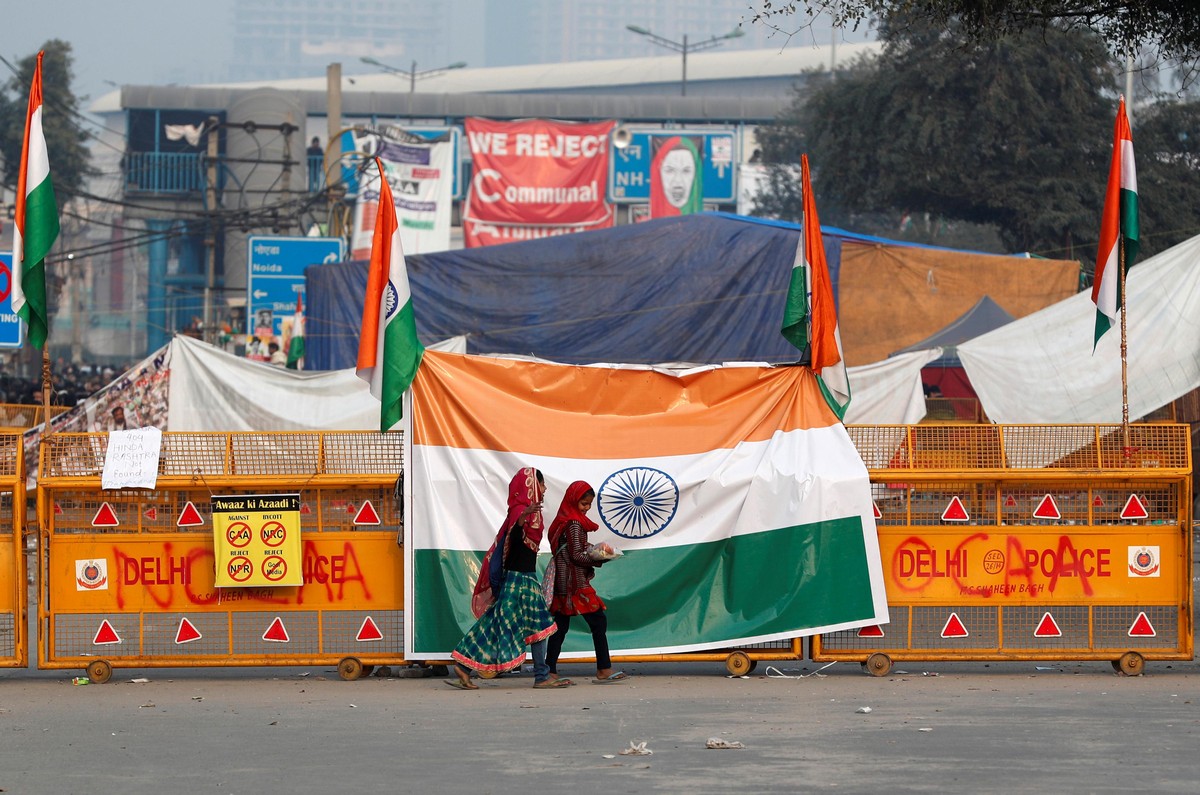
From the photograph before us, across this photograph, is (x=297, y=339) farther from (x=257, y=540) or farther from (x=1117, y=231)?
(x=1117, y=231)

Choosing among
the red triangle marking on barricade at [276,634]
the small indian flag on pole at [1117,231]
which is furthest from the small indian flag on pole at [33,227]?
the small indian flag on pole at [1117,231]

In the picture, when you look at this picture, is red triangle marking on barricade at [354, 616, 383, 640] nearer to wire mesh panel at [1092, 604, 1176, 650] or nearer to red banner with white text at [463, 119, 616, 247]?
wire mesh panel at [1092, 604, 1176, 650]

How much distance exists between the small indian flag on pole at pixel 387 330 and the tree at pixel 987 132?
28000 mm

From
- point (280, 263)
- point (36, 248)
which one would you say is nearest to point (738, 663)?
point (36, 248)

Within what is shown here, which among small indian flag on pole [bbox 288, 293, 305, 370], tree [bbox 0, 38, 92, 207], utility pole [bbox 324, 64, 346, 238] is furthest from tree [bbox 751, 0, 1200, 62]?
tree [bbox 0, 38, 92, 207]

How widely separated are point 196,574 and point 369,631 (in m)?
1.14

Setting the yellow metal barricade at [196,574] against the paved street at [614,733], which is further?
the yellow metal barricade at [196,574]

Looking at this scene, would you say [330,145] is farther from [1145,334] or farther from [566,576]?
[566,576]

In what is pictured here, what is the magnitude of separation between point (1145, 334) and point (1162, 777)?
32.0 feet

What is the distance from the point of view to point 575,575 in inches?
381

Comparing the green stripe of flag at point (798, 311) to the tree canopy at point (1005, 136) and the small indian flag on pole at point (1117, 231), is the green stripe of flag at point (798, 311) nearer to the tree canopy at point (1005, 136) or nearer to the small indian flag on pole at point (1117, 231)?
the small indian flag on pole at point (1117, 231)

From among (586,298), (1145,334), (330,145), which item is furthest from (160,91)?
(1145,334)

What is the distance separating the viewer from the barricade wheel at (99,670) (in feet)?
33.0

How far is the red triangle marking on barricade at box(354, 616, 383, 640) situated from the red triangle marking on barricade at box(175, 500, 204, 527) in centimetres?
124
